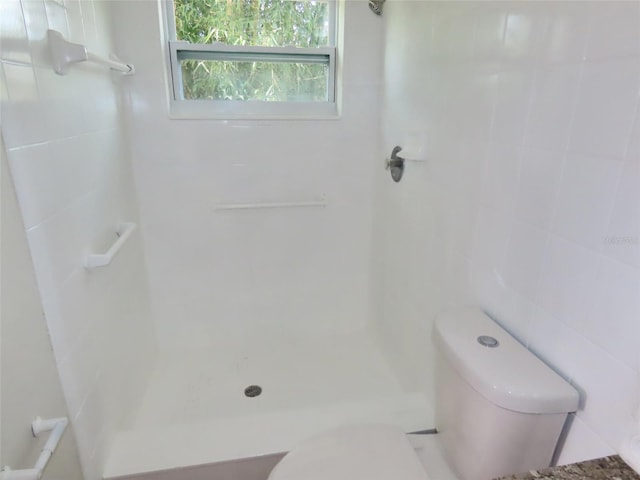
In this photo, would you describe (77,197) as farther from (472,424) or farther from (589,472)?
(589,472)

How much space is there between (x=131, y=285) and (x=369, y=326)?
50.8 inches

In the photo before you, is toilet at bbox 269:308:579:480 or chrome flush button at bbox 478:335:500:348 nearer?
toilet at bbox 269:308:579:480

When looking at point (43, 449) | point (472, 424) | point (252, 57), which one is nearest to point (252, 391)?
point (43, 449)

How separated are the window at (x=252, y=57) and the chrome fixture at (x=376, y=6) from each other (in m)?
0.22

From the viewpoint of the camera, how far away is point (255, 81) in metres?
2.01

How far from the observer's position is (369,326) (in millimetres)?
2336

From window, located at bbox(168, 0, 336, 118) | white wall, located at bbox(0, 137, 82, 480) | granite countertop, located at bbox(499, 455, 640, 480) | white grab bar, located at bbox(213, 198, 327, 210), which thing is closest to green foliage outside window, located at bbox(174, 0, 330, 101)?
window, located at bbox(168, 0, 336, 118)

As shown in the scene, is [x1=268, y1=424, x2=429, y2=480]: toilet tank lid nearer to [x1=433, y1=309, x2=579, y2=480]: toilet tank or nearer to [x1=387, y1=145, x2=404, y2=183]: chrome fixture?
[x1=433, y1=309, x2=579, y2=480]: toilet tank

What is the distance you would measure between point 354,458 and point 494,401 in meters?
0.38

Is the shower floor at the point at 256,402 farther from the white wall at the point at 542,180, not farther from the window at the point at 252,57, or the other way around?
the window at the point at 252,57

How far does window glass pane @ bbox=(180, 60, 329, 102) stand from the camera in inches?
77.0

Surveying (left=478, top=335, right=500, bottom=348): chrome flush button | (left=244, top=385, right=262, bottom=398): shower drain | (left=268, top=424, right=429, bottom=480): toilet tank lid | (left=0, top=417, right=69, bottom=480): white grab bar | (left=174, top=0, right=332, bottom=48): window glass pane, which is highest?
(left=174, top=0, right=332, bottom=48): window glass pane

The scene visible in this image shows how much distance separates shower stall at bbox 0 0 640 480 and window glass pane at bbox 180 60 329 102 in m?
0.19

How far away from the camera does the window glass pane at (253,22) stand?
1.88 m
